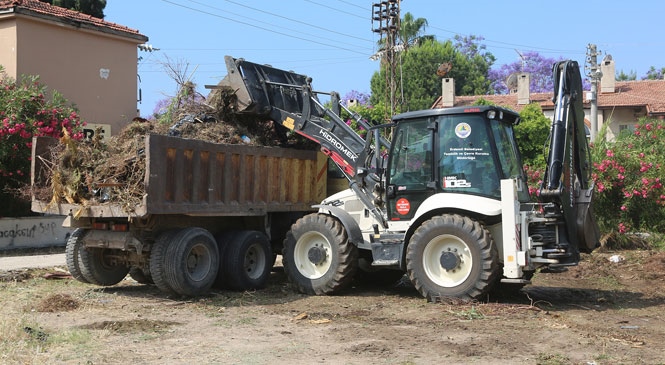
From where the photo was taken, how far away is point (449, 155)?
9344 millimetres

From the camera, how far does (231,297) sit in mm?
10039

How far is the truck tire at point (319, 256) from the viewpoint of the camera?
9.97 meters

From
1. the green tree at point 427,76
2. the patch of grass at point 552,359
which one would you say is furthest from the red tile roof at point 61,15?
the green tree at point 427,76

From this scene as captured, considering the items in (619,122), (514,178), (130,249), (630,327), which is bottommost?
(630,327)

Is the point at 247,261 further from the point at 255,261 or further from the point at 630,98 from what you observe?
the point at 630,98

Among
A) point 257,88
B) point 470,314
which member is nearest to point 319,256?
point 470,314

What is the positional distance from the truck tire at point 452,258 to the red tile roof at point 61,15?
1623 centimetres

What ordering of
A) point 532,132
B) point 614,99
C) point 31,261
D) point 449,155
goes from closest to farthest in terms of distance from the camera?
point 449,155 < point 31,261 < point 532,132 < point 614,99

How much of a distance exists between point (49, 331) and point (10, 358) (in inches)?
51.3

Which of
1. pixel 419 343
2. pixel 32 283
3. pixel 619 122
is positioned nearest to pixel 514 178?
pixel 419 343

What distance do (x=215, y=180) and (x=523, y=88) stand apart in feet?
119

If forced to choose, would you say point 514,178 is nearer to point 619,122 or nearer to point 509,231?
point 509,231

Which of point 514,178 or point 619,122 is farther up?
point 619,122

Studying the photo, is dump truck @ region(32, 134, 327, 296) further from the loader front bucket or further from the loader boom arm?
the loader front bucket
